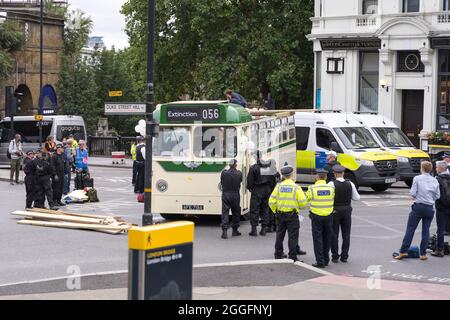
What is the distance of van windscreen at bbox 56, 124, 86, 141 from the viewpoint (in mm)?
43594

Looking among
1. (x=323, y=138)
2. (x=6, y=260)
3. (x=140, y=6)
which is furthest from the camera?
(x=140, y=6)

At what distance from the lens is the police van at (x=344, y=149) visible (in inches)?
1118

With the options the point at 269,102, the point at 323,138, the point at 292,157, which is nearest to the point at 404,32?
the point at 269,102

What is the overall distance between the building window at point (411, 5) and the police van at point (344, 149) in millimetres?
12462

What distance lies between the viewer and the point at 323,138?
29656 millimetres

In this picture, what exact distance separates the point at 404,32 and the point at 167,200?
22.6 m

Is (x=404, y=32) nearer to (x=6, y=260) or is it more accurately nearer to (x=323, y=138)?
(x=323, y=138)

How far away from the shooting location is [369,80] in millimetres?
43406

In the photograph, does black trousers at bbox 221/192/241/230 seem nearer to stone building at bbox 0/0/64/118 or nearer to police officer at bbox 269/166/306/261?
police officer at bbox 269/166/306/261

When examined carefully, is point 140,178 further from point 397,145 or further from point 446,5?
point 446,5

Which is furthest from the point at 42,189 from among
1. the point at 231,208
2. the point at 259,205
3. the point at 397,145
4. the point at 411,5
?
the point at 411,5

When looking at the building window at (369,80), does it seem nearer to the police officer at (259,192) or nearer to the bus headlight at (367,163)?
the bus headlight at (367,163)

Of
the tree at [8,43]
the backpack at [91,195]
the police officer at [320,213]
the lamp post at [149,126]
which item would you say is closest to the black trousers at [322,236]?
the police officer at [320,213]

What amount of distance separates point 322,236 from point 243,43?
3080cm
